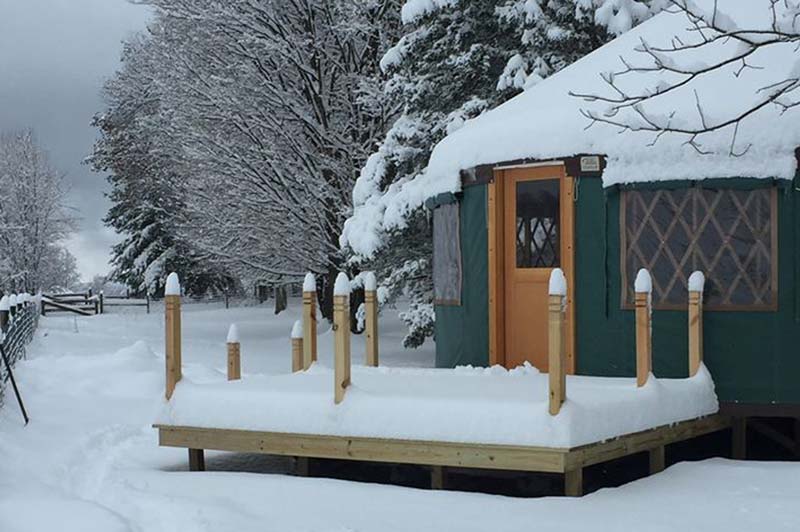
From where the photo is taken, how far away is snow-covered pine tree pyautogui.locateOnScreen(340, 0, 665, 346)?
10102 mm

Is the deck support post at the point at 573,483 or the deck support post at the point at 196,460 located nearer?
the deck support post at the point at 573,483

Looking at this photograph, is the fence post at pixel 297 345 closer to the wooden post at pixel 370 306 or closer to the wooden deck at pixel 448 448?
the wooden post at pixel 370 306

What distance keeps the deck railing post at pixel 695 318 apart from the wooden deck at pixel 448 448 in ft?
1.15

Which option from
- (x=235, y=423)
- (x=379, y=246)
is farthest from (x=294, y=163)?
(x=235, y=423)

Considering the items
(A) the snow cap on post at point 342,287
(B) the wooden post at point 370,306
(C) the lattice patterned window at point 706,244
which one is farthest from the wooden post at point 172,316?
(C) the lattice patterned window at point 706,244

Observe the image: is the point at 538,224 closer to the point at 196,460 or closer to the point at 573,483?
the point at 573,483

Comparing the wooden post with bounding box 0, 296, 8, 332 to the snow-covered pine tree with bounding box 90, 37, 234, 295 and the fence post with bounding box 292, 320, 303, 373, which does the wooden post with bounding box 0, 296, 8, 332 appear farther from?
the snow-covered pine tree with bounding box 90, 37, 234, 295

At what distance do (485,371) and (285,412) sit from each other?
1.52 metres

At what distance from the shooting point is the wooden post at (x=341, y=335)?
5.05 metres

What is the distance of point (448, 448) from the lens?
192 inches

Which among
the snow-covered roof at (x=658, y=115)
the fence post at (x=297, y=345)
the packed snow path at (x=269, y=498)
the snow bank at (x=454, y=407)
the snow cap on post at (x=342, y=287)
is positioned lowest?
the packed snow path at (x=269, y=498)

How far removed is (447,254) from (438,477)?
225 centimetres

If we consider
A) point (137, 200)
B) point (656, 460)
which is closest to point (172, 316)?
point (656, 460)

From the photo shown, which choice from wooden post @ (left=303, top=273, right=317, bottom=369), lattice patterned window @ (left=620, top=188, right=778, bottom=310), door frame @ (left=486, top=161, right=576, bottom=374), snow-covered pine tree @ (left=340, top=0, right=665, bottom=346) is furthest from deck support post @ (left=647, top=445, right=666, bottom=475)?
snow-covered pine tree @ (left=340, top=0, right=665, bottom=346)
